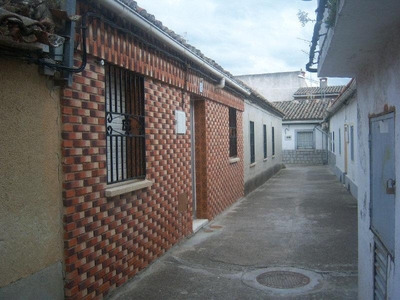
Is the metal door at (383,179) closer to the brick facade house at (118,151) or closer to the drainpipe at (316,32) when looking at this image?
the drainpipe at (316,32)

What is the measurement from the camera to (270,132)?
18875 mm

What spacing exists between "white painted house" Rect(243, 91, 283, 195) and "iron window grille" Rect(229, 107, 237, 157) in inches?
42.5

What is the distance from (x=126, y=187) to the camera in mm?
4852

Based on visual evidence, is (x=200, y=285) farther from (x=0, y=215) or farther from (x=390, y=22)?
(x=390, y=22)

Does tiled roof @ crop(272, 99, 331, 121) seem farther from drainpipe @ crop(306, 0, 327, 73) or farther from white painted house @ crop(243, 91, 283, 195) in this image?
drainpipe @ crop(306, 0, 327, 73)

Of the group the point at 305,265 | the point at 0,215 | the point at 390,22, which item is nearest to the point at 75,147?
the point at 0,215

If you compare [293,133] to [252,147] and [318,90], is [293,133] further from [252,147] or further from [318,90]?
[252,147]

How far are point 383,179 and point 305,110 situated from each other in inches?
1085

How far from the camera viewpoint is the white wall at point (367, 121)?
8.87ft

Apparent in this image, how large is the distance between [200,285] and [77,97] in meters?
2.68

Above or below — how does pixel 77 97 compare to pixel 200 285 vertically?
above

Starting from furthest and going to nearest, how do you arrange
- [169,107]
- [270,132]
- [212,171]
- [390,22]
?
[270,132], [212,171], [169,107], [390,22]

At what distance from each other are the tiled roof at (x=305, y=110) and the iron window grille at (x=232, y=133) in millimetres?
16814

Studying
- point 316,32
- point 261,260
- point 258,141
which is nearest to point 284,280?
point 261,260
